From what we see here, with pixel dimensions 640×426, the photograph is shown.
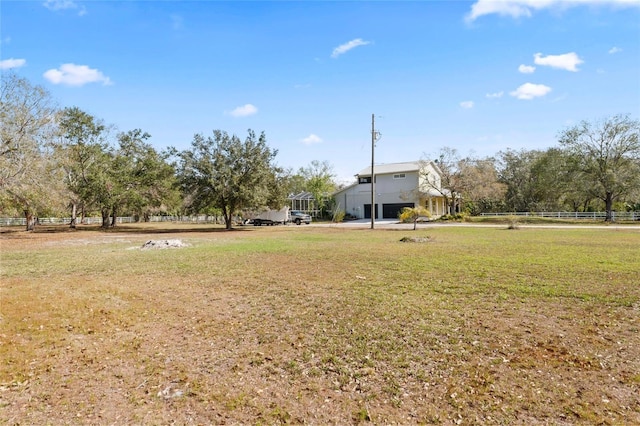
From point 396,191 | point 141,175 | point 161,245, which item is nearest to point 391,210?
point 396,191

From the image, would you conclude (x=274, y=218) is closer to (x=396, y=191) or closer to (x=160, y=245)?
(x=396, y=191)

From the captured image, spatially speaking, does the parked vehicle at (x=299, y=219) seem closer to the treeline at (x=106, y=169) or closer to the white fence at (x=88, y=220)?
the treeline at (x=106, y=169)

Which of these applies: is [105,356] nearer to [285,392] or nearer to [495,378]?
[285,392]

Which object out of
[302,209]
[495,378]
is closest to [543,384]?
[495,378]

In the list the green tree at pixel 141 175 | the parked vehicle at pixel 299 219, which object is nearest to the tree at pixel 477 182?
the parked vehicle at pixel 299 219

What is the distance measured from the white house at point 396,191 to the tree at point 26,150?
97.4 ft

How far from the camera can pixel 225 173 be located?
28.4 metres

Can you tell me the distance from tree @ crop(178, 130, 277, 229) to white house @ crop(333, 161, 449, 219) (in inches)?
633

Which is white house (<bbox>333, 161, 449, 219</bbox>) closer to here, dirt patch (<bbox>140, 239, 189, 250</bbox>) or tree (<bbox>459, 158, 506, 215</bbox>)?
tree (<bbox>459, 158, 506, 215</bbox>)

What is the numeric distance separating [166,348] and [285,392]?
202cm

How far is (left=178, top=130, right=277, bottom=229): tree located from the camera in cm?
2828

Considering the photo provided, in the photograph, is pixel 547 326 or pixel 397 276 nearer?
pixel 547 326

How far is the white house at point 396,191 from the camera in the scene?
42.5m

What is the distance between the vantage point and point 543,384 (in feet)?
11.7
